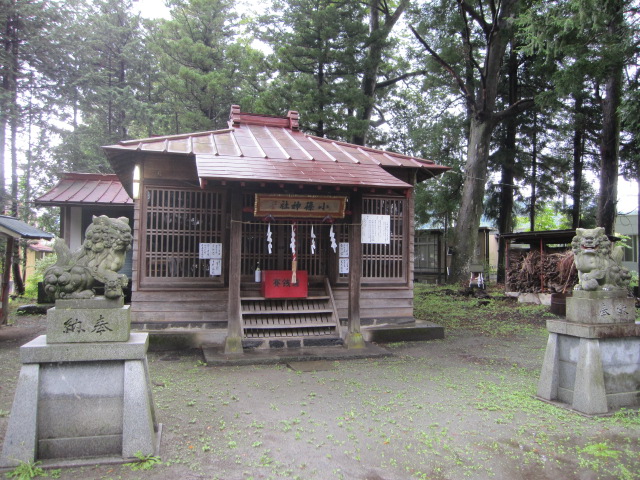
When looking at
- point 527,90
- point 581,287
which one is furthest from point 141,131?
point 581,287

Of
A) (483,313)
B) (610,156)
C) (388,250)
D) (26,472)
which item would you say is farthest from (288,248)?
(610,156)

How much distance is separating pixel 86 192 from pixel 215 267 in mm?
7125

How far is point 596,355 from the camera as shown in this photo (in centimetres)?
527

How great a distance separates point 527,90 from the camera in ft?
69.9

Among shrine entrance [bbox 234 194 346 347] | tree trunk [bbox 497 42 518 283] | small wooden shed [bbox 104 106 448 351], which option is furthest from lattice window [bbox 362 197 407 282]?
tree trunk [bbox 497 42 518 283]

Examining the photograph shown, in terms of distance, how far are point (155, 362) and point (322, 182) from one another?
4310 millimetres

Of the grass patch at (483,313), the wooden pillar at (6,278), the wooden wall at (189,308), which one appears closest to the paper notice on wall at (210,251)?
the wooden wall at (189,308)

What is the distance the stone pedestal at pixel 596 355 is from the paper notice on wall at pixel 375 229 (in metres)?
4.13

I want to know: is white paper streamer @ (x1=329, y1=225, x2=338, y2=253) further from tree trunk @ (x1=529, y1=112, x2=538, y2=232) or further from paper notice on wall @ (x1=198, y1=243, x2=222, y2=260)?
tree trunk @ (x1=529, y1=112, x2=538, y2=232)

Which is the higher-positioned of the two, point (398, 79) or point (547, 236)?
point (398, 79)

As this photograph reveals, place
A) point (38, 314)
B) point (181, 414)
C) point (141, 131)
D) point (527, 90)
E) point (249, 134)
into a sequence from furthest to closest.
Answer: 1. point (141, 131)
2. point (527, 90)
3. point (38, 314)
4. point (249, 134)
5. point (181, 414)

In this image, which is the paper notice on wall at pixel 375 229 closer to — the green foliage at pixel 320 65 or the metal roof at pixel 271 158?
the metal roof at pixel 271 158

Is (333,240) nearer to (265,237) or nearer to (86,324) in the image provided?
(265,237)

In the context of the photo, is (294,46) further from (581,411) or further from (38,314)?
(581,411)
